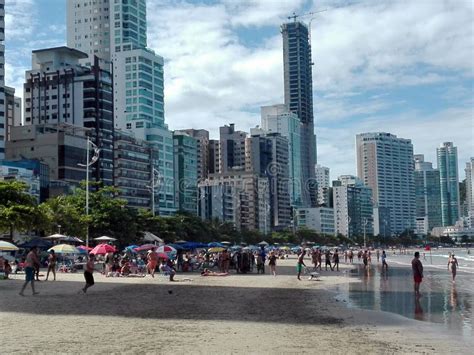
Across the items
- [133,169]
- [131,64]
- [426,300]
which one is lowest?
[426,300]

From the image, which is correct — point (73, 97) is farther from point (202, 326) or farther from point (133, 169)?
point (202, 326)

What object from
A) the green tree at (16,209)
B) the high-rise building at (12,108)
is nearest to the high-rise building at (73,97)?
the high-rise building at (12,108)

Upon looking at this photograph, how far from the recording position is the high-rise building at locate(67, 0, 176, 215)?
168750 mm

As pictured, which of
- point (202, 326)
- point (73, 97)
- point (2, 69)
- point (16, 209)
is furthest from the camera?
point (73, 97)

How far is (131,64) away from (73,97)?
34.6 meters

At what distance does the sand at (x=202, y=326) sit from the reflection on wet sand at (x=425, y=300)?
102 centimetres

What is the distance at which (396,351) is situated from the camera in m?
13.5

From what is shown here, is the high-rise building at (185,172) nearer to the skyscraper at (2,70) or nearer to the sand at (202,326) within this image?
the skyscraper at (2,70)

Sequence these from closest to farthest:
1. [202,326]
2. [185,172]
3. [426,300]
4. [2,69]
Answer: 1. [202,326]
2. [426,300]
3. [2,69]
4. [185,172]

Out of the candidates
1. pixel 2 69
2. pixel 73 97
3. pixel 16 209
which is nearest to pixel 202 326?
pixel 16 209

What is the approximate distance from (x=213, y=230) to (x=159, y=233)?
3874cm

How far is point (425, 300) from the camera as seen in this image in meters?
26.4

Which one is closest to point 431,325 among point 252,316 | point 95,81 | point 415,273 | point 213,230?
point 252,316

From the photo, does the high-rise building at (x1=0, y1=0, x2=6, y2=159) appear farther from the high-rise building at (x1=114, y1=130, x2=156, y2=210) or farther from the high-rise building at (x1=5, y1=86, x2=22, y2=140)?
the high-rise building at (x1=114, y1=130, x2=156, y2=210)
